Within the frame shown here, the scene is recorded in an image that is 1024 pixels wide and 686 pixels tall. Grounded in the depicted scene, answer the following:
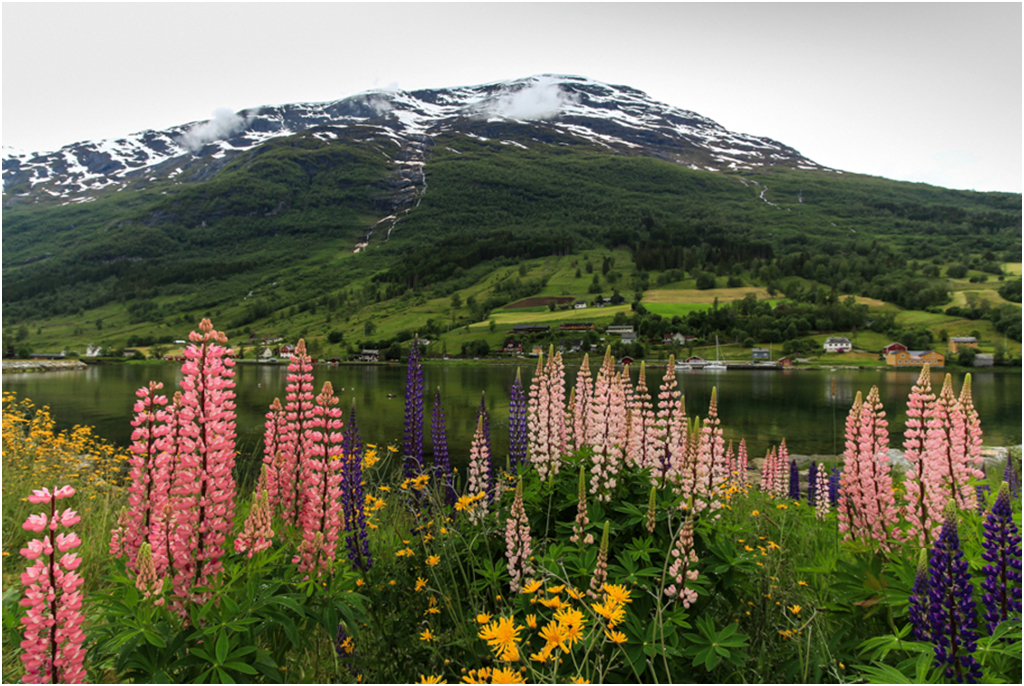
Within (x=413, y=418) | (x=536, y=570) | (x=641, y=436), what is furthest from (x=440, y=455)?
(x=536, y=570)

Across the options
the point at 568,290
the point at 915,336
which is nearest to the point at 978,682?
the point at 915,336

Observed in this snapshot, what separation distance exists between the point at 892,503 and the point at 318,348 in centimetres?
11639

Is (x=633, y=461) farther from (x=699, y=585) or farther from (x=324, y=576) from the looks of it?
(x=324, y=576)

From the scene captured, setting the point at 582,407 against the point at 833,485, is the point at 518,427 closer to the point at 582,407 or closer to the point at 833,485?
the point at 582,407

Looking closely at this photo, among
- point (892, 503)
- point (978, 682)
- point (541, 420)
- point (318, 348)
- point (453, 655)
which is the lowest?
point (318, 348)

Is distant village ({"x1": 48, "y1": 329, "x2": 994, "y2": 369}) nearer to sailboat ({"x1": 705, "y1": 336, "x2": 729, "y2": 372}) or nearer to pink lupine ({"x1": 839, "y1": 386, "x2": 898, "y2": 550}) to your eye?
sailboat ({"x1": 705, "y1": 336, "x2": 729, "y2": 372})

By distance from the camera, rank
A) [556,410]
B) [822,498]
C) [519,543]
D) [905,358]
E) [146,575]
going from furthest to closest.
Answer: [905,358]
[822,498]
[556,410]
[519,543]
[146,575]

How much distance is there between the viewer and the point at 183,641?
3.05m

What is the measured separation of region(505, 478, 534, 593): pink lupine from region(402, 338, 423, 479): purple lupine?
3205mm

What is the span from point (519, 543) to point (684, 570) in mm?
1304

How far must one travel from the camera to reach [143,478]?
12.4ft

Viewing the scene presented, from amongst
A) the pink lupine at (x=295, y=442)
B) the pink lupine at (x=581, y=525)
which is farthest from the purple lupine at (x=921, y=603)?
the pink lupine at (x=295, y=442)

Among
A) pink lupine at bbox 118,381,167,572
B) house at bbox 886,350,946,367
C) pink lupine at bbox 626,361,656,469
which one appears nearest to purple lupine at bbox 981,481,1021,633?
pink lupine at bbox 626,361,656,469

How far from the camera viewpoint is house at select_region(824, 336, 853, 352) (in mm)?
94188
